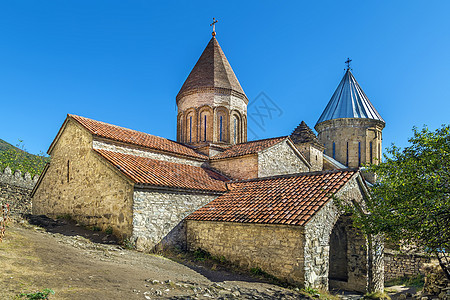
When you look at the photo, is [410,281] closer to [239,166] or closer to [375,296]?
[375,296]

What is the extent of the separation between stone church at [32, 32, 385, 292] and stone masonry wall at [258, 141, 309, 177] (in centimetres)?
6

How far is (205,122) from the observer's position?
58.8 feet

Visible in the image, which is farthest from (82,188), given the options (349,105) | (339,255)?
(349,105)

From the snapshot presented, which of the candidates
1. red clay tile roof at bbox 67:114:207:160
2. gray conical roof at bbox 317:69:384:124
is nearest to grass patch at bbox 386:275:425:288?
red clay tile roof at bbox 67:114:207:160

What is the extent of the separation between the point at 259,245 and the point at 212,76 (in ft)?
38.8

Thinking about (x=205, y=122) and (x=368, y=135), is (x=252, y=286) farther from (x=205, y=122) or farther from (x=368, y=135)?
(x=368, y=135)

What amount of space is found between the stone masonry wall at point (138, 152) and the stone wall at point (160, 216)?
3.19m

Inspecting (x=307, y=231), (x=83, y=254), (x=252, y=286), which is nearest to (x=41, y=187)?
(x=83, y=254)

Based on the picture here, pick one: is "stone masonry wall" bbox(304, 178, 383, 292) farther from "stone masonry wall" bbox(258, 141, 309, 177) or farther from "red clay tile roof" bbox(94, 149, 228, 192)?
"stone masonry wall" bbox(258, 141, 309, 177)

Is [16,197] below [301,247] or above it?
above

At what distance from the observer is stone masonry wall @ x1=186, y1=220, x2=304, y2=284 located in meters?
8.09

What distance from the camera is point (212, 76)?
18.2 metres

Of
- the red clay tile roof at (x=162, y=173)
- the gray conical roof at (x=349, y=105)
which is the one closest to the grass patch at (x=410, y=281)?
the red clay tile roof at (x=162, y=173)

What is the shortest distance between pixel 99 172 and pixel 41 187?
16.4 feet
